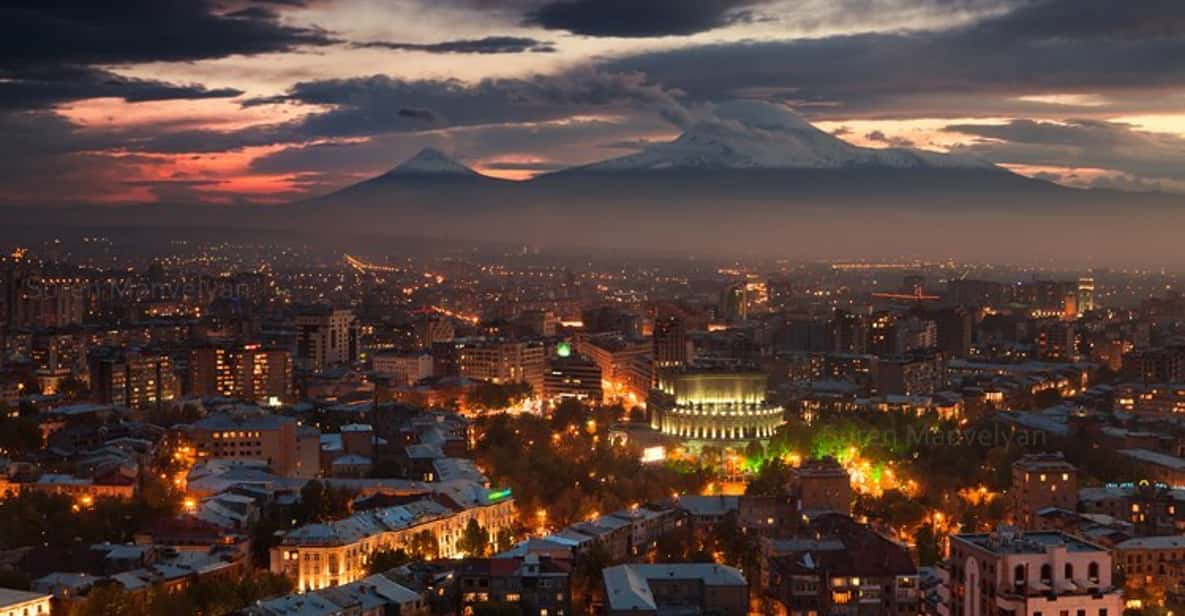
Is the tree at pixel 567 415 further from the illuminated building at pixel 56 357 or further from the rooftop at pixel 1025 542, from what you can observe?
the rooftop at pixel 1025 542

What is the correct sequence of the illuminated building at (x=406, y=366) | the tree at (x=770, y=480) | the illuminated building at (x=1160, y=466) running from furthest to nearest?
the illuminated building at (x=406, y=366), the illuminated building at (x=1160, y=466), the tree at (x=770, y=480)

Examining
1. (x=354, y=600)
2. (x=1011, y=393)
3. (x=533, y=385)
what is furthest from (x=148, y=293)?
(x=354, y=600)

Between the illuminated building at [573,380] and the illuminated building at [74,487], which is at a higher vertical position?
the illuminated building at [74,487]

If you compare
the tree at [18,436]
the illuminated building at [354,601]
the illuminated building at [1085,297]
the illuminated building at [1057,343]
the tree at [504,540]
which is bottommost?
the illuminated building at [1085,297]

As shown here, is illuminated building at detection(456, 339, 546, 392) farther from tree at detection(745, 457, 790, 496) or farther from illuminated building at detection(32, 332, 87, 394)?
tree at detection(745, 457, 790, 496)

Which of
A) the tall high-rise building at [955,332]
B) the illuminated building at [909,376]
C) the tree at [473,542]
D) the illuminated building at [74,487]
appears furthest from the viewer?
the tall high-rise building at [955,332]

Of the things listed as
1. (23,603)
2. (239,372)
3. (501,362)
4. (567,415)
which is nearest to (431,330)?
(501,362)

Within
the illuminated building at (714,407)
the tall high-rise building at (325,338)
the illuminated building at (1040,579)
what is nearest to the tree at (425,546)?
the illuminated building at (1040,579)

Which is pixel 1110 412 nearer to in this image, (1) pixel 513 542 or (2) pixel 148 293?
(1) pixel 513 542
